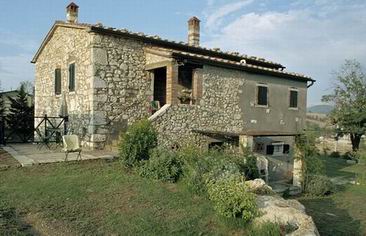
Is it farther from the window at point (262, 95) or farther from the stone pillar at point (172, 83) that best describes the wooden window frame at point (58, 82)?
the window at point (262, 95)

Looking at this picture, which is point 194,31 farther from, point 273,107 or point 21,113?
point 21,113

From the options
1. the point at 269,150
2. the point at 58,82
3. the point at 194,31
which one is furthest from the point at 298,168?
the point at 58,82

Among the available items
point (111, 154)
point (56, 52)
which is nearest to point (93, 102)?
point (111, 154)

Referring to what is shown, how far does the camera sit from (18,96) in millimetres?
23328

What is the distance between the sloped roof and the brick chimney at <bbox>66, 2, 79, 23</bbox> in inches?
24.0

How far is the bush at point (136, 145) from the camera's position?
9.35 m

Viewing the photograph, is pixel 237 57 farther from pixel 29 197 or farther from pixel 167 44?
pixel 29 197

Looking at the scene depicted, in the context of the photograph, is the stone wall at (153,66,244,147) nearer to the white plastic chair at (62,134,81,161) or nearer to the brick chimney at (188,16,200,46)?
the white plastic chair at (62,134,81,161)

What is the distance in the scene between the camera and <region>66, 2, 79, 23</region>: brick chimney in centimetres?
1596

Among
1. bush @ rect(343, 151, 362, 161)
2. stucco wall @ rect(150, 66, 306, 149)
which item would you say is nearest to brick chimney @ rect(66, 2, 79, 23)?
stucco wall @ rect(150, 66, 306, 149)

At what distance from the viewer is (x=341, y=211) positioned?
10.6m

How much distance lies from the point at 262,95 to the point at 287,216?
10.7 m

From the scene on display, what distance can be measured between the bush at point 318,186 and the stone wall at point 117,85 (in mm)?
6979

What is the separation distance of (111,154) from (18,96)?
15.2 m
